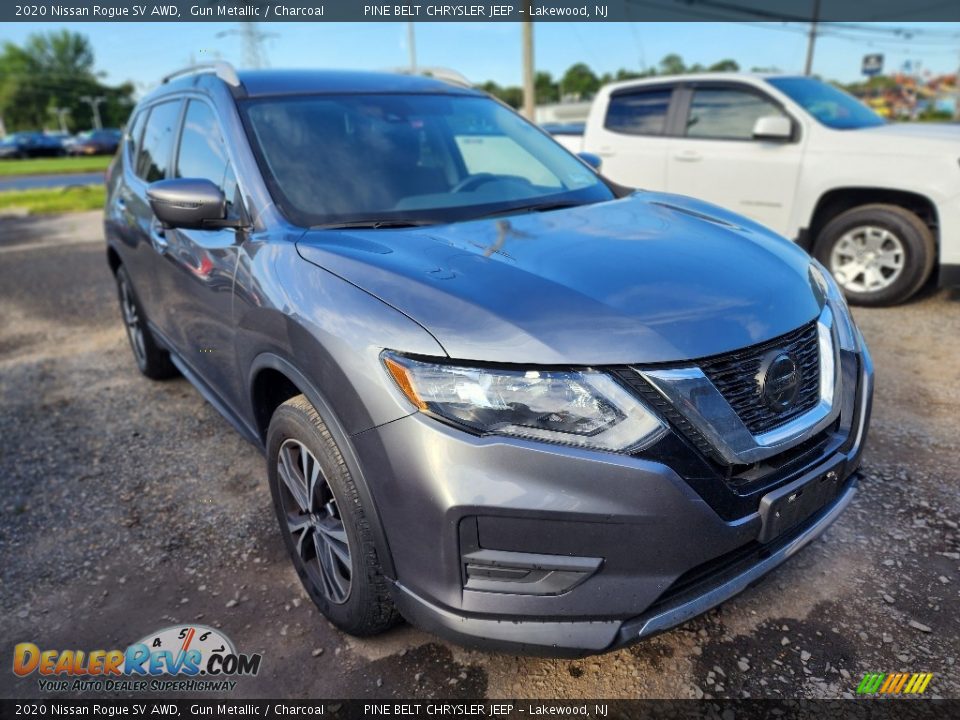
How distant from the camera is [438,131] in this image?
10.0 ft

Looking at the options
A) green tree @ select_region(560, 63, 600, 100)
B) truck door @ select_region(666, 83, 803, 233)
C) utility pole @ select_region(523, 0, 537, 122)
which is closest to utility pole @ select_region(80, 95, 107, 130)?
green tree @ select_region(560, 63, 600, 100)

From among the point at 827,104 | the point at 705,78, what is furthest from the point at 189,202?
the point at 827,104

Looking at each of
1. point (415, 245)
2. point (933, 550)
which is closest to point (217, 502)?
point (415, 245)

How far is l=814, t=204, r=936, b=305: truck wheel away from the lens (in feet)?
16.7

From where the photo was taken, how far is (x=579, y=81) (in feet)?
192

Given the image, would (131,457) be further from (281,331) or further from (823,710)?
(823,710)

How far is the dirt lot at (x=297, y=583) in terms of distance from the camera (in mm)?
2016

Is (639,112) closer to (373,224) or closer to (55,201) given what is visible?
(373,224)

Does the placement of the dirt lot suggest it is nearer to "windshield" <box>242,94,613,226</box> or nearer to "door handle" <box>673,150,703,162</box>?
"windshield" <box>242,94,613,226</box>

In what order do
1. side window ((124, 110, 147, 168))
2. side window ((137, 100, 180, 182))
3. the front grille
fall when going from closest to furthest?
1. the front grille
2. side window ((137, 100, 180, 182))
3. side window ((124, 110, 147, 168))

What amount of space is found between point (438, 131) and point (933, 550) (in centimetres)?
263

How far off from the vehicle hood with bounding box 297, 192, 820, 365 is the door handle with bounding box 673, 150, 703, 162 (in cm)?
406

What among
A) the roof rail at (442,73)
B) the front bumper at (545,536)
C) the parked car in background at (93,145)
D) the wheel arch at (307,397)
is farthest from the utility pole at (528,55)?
the parked car in background at (93,145)

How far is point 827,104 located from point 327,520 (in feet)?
19.2
